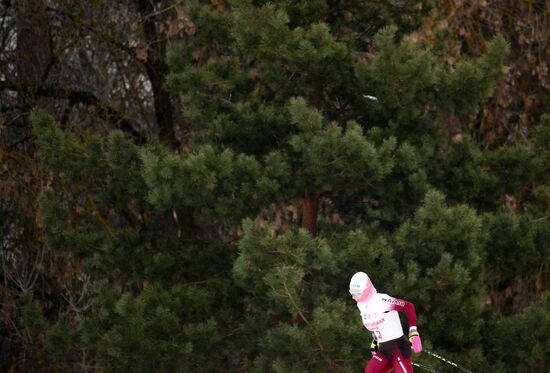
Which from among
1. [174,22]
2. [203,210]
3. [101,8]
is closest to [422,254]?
[203,210]

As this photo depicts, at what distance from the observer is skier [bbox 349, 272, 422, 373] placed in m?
8.15

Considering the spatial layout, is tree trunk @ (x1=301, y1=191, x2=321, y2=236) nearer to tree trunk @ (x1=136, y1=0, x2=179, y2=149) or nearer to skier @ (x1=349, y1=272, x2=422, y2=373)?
tree trunk @ (x1=136, y1=0, x2=179, y2=149)

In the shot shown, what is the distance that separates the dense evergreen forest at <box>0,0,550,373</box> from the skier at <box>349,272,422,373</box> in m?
1.41

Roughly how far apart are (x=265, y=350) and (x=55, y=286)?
525cm

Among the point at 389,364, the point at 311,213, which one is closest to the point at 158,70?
the point at 311,213

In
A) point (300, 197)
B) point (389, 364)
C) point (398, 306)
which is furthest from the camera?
point (300, 197)

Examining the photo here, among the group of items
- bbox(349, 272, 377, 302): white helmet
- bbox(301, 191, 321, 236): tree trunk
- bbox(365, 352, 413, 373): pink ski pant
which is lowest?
bbox(301, 191, 321, 236): tree trunk

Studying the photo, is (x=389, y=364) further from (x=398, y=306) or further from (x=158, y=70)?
(x=158, y=70)

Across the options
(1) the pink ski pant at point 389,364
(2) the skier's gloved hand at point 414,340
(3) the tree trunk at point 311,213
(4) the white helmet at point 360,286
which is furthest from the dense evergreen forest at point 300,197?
(2) the skier's gloved hand at point 414,340

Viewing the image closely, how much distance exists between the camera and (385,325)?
8445 mm

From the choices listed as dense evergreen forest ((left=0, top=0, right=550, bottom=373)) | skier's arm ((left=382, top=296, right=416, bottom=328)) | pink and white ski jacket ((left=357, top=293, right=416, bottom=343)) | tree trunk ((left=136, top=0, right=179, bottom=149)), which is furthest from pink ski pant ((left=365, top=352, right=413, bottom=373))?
tree trunk ((left=136, top=0, right=179, bottom=149))

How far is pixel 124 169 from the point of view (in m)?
12.3

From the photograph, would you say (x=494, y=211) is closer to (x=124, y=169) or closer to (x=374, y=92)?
(x=374, y=92)

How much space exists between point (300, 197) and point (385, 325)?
3.89m
